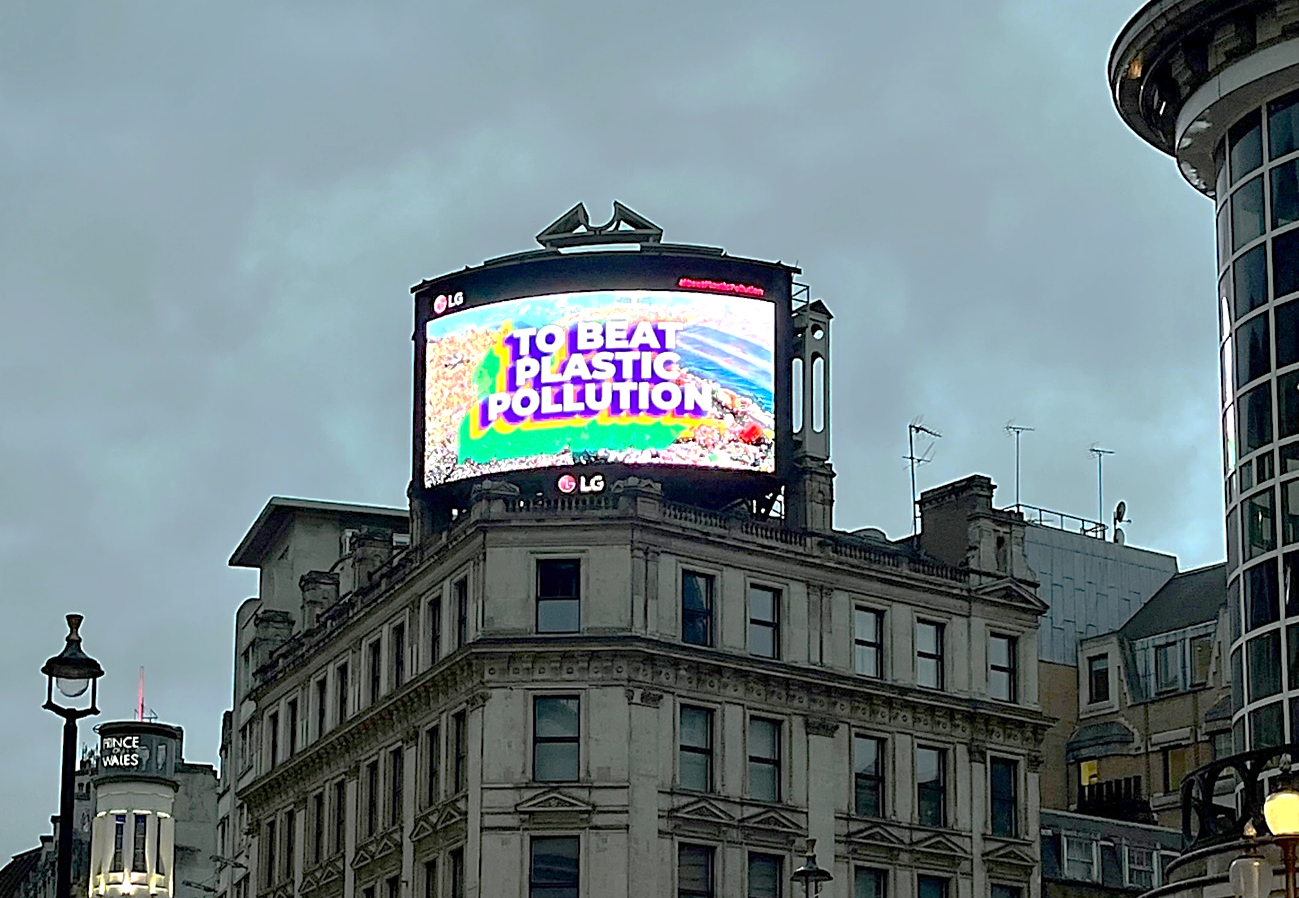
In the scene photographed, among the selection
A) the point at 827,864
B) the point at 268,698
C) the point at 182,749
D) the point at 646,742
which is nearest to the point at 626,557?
the point at 646,742

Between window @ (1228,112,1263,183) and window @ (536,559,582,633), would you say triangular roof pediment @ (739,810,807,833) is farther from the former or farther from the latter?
window @ (1228,112,1263,183)

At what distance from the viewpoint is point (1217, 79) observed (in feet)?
163

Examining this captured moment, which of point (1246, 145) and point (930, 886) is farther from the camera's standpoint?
point (930, 886)

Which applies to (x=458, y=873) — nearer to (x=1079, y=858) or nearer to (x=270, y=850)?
(x=270, y=850)

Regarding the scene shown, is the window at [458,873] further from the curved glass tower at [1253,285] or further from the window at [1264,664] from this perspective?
the window at [1264,664]

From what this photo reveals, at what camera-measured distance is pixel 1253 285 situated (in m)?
49.2

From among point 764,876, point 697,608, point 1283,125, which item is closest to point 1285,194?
point 1283,125

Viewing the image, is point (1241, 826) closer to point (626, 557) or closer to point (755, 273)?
point (626, 557)

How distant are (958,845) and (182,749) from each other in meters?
79.9

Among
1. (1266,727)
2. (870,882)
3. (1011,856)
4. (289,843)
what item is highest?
(289,843)

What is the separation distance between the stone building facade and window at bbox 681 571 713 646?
0.06 m

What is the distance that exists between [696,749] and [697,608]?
13.3ft

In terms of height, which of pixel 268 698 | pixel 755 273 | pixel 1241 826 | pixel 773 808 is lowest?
pixel 1241 826

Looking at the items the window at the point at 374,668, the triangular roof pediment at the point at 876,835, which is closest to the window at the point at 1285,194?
the triangular roof pediment at the point at 876,835
